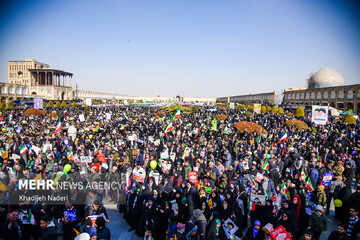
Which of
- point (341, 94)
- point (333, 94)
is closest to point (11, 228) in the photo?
point (341, 94)

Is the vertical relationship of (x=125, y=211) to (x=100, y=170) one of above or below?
below

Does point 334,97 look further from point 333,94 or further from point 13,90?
point 13,90

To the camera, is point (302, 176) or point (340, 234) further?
point (302, 176)

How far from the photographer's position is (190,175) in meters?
7.11

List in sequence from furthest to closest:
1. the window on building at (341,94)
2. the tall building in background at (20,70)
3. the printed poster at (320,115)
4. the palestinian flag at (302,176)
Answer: the tall building in background at (20,70) < the window on building at (341,94) < the printed poster at (320,115) < the palestinian flag at (302,176)

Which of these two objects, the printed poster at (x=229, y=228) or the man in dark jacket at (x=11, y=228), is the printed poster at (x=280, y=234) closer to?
the printed poster at (x=229, y=228)

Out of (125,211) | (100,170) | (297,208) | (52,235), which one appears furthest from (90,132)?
(297,208)

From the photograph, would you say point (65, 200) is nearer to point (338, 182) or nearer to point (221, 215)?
point (221, 215)

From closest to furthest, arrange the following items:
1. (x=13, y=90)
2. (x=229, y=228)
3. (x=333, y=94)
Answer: (x=229, y=228) → (x=333, y=94) → (x=13, y=90)

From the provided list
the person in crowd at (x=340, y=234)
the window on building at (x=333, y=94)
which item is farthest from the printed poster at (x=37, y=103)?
the window on building at (x=333, y=94)

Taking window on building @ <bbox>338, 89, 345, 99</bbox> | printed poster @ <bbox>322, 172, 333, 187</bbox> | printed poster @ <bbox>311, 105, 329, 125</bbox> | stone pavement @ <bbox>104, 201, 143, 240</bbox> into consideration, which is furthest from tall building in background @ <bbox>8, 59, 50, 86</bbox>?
printed poster @ <bbox>322, 172, 333, 187</bbox>

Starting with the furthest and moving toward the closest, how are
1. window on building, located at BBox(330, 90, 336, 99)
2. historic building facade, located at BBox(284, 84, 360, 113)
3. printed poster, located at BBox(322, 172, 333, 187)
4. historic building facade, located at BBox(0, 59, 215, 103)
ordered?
historic building facade, located at BBox(0, 59, 215, 103) < window on building, located at BBox(330, 90, 336, 99) < historic building facade, located at BBox(284, 84, 360, 113) < printed poster, located at BBox(322, 172, 333, 187)

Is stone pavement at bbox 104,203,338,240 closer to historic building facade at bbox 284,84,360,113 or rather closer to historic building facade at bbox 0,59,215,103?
historic building facade at bbox 284,84,360,113

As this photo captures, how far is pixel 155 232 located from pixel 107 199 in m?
3.64
